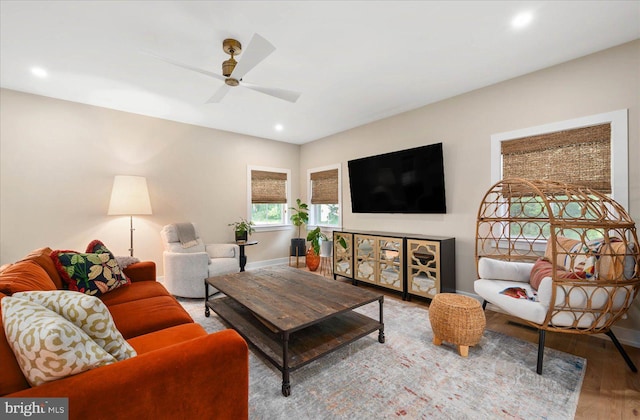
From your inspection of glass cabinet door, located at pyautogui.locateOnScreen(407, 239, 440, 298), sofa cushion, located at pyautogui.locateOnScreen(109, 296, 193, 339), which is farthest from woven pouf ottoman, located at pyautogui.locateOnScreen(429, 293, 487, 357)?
sofa cushion, located at pyautogui.locateOnScreen(109, 296, 193, 339)

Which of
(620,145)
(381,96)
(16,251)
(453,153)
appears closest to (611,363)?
(620,145)

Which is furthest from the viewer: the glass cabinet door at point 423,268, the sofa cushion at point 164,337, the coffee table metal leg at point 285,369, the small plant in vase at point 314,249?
the small plant in vase at point 314,249

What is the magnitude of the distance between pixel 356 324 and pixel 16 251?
3.99 metres

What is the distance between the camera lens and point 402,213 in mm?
3955

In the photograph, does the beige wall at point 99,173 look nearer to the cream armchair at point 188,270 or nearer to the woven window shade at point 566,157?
the cream armchair at point 188,270

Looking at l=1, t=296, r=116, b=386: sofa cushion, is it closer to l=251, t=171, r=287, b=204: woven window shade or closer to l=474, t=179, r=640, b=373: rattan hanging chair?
l=474, t=179, r=640, b=373: rattan hanging chair

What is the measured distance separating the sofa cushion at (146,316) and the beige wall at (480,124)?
10.0ft

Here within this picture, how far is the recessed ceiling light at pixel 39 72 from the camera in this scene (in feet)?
8.79

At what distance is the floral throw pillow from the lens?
2105 millimetres

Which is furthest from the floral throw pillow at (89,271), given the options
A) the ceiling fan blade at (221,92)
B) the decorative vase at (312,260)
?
the decorative vase at (312,260)

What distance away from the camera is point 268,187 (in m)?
5.34

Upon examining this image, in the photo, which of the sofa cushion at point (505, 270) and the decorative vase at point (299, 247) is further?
the decorative vase at point (299, 247)

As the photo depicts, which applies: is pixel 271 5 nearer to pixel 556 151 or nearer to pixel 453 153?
pixel 453 153

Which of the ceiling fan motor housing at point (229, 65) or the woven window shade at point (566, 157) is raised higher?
the ceiling fan motor housing at point (229, 65)
